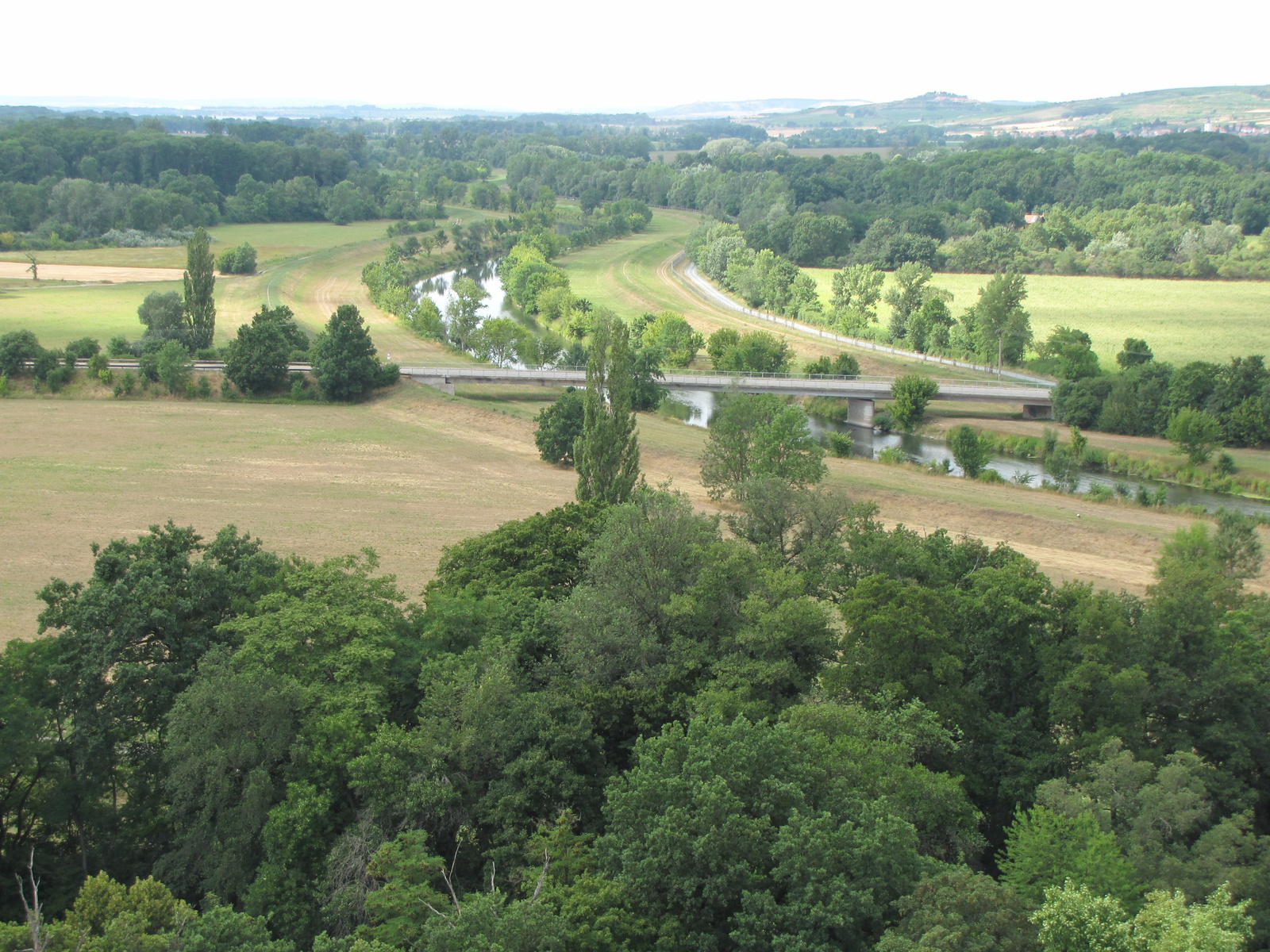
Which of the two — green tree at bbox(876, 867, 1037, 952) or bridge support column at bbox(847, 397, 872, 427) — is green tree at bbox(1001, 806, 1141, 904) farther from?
bridge support column at bbox(847, 397, 872, 427)

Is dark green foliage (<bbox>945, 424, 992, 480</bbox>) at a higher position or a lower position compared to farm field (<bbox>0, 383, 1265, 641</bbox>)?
→ higher

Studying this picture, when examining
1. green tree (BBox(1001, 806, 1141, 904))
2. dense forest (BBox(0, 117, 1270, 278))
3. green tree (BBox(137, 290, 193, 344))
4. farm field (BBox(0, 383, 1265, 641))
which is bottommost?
farm field (BBox(0, 383, 1265, 641))

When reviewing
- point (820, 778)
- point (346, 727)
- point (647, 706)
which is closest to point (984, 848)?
point (820, 778)

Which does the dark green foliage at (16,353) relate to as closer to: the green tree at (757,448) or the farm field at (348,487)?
the farm field at (348,487)

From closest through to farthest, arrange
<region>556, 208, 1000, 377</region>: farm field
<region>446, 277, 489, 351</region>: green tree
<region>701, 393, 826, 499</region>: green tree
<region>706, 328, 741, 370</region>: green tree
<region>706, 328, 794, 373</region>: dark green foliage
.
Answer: <region>701, 393, 826, 499</region>: green tree, <region>706, 328, 794, 373</region>: dark green foliage, <region>706, 328, 741, 370</region>: green tree, <region>446, 277, 489, 351</region>: green tree, <region>556, 208, 1000, 377</region>: farm field

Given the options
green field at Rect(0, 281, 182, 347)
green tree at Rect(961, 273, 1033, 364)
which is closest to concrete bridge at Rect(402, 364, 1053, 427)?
green tree at Rect(961, 273, 1033, 364)

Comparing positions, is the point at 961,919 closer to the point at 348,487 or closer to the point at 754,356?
the point at 348,487
